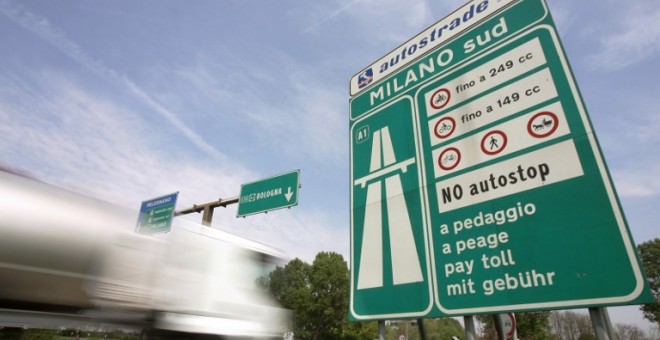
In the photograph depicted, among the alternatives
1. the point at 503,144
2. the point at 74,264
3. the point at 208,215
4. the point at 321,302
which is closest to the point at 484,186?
the point at 503,144

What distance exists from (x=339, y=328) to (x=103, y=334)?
3316 cm

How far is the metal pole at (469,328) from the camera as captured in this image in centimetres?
214

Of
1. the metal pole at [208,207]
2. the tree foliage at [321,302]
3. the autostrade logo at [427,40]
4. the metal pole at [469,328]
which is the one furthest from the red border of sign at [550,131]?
the tree foliage at [321,302]

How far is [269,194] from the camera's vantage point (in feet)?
33.7

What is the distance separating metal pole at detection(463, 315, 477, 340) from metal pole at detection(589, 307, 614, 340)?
69 cm

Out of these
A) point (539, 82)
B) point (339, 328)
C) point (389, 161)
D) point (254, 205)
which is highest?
point (254, 205)

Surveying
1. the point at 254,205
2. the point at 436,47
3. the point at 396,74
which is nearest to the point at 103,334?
the point at 396,74

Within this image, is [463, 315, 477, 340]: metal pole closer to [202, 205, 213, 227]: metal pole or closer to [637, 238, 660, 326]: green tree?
[202, 205, 213, 227]: metal pole

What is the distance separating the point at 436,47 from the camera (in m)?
3.15

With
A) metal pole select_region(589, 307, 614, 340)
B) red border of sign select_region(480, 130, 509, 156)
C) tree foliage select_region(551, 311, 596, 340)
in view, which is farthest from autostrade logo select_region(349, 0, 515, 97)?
tree foliage select_region(551, 311, 596, 340)

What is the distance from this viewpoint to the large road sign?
182 centimetres

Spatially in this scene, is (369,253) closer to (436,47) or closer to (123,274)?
(436,47)

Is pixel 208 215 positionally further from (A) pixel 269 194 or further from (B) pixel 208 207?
(A) pixel 269 194

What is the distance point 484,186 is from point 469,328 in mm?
979
